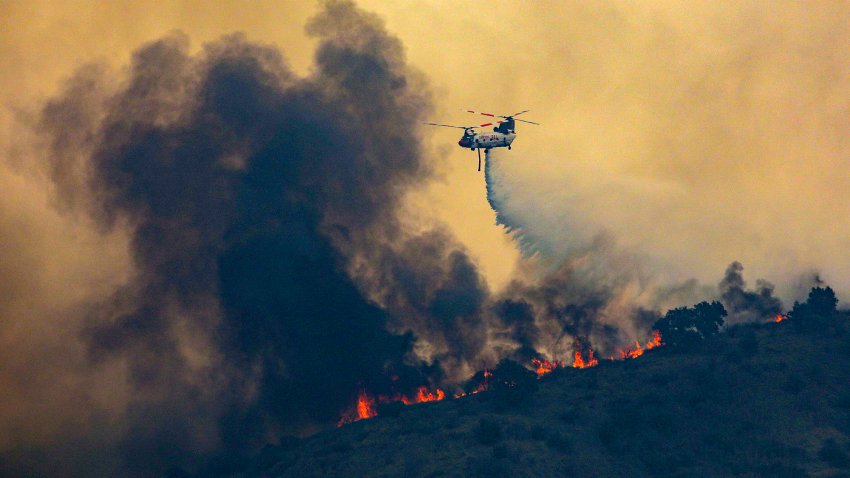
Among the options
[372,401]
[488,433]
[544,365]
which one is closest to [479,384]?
[544,365]

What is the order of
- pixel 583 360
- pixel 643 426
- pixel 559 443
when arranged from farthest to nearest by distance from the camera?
pixel 583 360, pixel 643 426, pixel 559 443

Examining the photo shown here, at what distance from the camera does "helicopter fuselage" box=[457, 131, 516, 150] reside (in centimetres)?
14625

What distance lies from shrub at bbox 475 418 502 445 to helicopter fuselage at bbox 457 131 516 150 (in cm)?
4296

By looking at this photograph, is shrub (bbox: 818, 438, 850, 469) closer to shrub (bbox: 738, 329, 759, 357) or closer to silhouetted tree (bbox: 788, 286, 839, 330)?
shrub (bbox: 738, 329, 759, 357)

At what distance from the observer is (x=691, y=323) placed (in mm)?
177875

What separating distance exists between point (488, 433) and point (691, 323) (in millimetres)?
54992

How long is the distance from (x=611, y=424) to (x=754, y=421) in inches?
867

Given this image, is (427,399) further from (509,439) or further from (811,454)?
(811,454)

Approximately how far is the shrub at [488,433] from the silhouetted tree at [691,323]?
157 ft

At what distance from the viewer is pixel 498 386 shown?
161 m

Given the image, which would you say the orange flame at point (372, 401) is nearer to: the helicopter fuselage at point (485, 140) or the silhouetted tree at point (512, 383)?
the silhouetted tree at point (512, 383)

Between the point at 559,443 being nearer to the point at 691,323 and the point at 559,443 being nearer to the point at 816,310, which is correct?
the point at 691,323

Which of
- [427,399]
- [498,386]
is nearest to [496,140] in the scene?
[498,386]

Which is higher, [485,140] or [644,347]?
[485,140]
